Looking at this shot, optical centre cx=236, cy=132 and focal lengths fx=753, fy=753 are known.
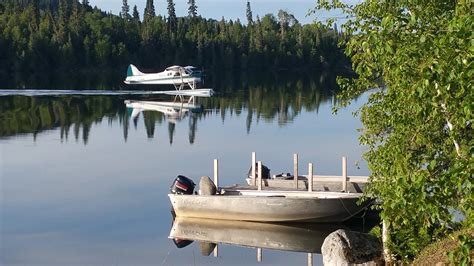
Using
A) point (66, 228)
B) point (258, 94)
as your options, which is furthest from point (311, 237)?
point (258, 94)

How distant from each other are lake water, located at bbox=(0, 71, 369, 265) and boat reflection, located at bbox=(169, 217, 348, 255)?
0.12 m

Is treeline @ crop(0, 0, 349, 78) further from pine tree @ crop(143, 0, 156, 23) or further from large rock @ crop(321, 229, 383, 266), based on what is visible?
large rock @ crop(321, 229, 383, 266)

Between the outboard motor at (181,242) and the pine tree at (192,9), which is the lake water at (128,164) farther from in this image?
the pine tree at (192,9)

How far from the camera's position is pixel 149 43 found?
126m

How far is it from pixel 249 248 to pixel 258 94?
54.7 meters

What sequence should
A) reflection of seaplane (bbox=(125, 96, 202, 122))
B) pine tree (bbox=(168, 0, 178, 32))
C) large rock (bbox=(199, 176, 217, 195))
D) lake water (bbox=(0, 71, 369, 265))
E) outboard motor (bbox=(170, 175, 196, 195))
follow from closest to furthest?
lake water (bbox=(0, 71, 369, 265)) < large rock (bbox=(199, 176, 217, 195)) < outboard motor (bbox=(170, 175, 196, 195)) < reflection of seaplane (bbox=(125, 96, 202, 122)) < pine tree (bbox=(168, 0, 178, 32))

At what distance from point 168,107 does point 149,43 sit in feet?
226

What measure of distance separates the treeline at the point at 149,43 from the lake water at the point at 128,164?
4954 centimetres

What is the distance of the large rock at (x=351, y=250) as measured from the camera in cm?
1241

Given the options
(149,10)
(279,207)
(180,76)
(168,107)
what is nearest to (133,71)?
(180,76)

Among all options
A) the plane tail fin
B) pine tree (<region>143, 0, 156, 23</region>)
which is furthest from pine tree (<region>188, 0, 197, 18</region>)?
the plane tail fin

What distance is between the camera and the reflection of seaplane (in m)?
53.0

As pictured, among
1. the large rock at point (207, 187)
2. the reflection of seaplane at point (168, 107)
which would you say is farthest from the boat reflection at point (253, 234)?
the reflection of seaplane at point (168, 107)

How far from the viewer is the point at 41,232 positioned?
19.4 metres
